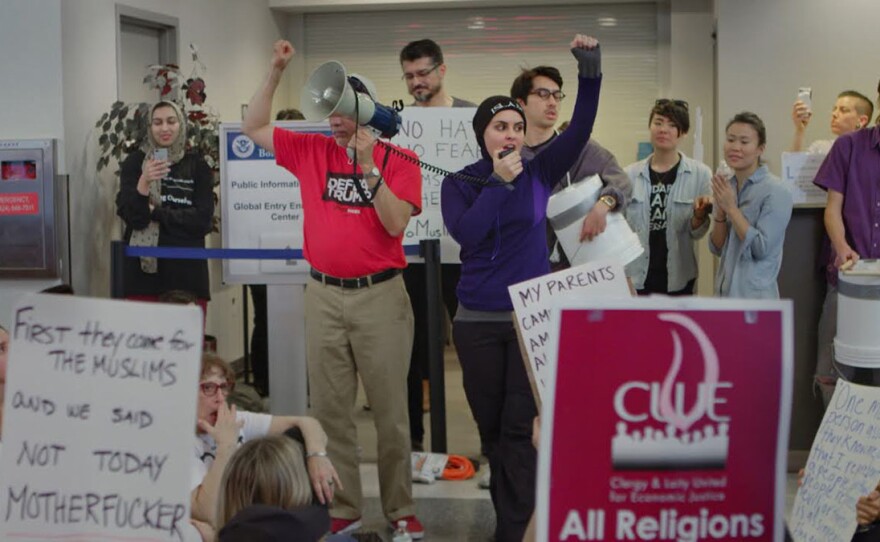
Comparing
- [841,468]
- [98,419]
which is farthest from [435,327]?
[98,419]

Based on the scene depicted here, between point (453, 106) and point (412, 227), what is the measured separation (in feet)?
Answer: 1.83

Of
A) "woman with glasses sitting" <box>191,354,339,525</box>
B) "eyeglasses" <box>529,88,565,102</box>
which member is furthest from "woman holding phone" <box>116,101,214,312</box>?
"woman with glasses sitting" <box>191,354,339,525</box>

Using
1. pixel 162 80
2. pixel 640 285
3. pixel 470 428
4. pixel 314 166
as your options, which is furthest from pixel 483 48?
pixel 314 166

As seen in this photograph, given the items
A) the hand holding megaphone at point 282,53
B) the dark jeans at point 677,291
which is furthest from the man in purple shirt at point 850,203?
the hand holding megaphone at point 282,53

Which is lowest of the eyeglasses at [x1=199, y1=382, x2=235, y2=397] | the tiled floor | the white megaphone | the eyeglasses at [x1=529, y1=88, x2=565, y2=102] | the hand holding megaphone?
the tiled floor

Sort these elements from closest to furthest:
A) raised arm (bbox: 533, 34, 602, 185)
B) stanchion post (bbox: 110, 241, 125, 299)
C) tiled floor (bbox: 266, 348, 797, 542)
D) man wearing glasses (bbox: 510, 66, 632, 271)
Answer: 1. raised arm (bbox: 533, 34, 602, 185)
2. tiled floor (bbox: 266, 348, 797, 542)
3. man wearing glasses (bbox: 510, 66, 632, 271)
4. stanchion post (bbox: 110, 241, 125, 299)

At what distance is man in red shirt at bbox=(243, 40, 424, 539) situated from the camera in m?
4.07

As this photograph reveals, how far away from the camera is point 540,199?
3.93 meters

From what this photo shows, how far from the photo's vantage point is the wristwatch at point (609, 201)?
4.31 metres

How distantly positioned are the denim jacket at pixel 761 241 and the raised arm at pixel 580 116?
1.20 m

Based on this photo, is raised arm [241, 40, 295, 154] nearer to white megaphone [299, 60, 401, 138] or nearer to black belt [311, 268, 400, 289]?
white megaphone [299, 60, 401, 138]

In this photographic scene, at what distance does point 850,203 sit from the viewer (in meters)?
4.95

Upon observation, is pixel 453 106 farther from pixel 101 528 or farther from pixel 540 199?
pixel 101 528

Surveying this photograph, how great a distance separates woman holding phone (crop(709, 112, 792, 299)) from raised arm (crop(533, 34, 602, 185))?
3.81ft
